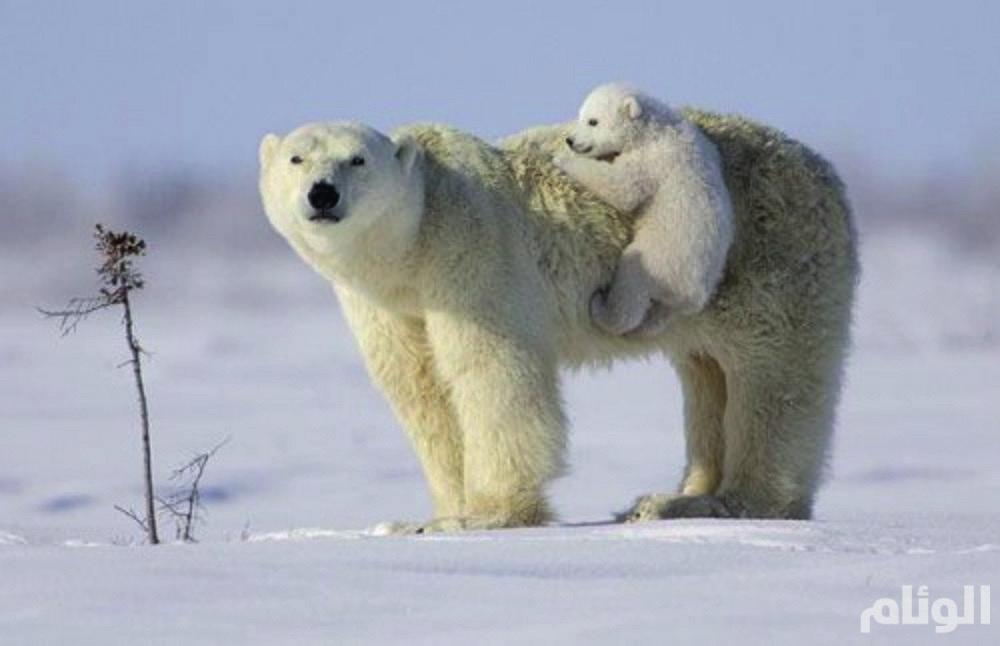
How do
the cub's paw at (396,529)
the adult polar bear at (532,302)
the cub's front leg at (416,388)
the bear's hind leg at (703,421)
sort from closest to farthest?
the cub's paw at (396,529) → the adult polar bear at (532,302) → the cub's front leg at (416,388) → the bear's hind leg at (703,421)

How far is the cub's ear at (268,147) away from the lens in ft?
31.4

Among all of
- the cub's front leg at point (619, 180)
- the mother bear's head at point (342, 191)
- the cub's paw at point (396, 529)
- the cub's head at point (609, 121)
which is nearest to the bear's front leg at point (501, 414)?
the cub's paw at point (396, 529)

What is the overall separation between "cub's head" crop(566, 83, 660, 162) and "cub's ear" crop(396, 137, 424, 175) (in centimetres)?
88

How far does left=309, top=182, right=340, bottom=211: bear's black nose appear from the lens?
9148 millimetres

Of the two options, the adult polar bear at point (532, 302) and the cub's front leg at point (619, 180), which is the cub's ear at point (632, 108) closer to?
the cub's front leg at point (619, 180)

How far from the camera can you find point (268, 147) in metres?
9.60

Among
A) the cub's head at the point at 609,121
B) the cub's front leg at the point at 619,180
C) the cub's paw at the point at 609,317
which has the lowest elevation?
the cub's paw at the point at 609,317

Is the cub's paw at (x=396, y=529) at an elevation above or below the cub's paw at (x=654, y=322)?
below

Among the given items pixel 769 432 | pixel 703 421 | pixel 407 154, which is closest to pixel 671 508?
pixel 769 432

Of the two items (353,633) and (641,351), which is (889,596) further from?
(641,351)

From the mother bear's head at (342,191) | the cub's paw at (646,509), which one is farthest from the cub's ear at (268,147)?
the cub's paw at (646,509)

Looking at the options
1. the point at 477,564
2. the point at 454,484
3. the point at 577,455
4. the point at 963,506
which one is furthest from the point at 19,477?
the point at 477,564

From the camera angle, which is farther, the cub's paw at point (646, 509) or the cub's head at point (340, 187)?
the cub's paw at point (646, 509)

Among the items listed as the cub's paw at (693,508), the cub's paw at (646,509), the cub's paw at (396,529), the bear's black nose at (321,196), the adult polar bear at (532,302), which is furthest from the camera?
the cub's paw at (693,508)
